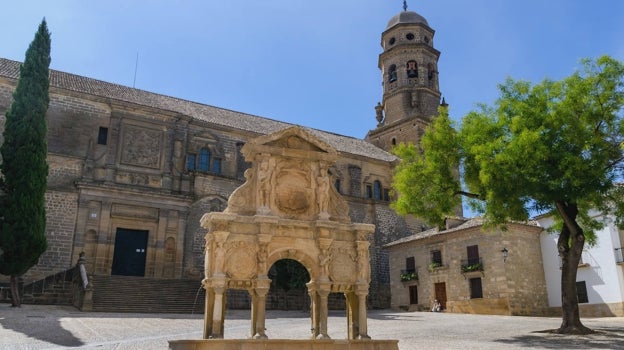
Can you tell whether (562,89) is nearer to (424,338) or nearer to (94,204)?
(424,338)

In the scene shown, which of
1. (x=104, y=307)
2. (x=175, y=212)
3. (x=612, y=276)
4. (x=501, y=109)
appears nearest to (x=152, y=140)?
(x=175, y=212)

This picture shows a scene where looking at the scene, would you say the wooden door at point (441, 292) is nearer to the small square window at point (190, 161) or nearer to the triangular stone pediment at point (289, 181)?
the small square window at point (190, 161)

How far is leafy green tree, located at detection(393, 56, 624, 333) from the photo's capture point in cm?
1408

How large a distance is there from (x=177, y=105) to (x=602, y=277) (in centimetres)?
2557

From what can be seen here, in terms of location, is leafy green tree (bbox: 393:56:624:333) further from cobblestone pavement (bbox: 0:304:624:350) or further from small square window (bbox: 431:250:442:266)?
small square window (bbox: 431:250:442:266)

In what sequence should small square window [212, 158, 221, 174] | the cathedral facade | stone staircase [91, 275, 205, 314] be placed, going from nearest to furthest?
stone staircase [91, 275, 205, 314]
the cathedral facade
small square window [212, 158, 221, 174]

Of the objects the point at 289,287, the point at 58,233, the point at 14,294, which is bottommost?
the point at 14,294

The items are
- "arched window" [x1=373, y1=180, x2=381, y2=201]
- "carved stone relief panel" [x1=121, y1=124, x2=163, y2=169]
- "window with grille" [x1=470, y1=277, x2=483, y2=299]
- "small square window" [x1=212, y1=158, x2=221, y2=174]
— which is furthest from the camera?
"arched window" [x1=373, y1=180, x2=381, y2=201]

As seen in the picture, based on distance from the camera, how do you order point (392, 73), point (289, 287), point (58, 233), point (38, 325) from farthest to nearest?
point (392, 73), point (289, 287), point (58, 233), point (38, 325)

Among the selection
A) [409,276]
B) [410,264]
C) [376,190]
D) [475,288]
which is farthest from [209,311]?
[376,190]

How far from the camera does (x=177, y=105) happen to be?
3347 cm

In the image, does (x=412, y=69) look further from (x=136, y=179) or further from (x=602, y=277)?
(x=136, y=179)

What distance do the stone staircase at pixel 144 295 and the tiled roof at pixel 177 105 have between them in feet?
34.7

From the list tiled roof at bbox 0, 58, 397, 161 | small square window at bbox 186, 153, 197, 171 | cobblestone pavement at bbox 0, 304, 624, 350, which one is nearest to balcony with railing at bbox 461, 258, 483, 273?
cobblestone pavement at bbox 0, 304, 624, 350
